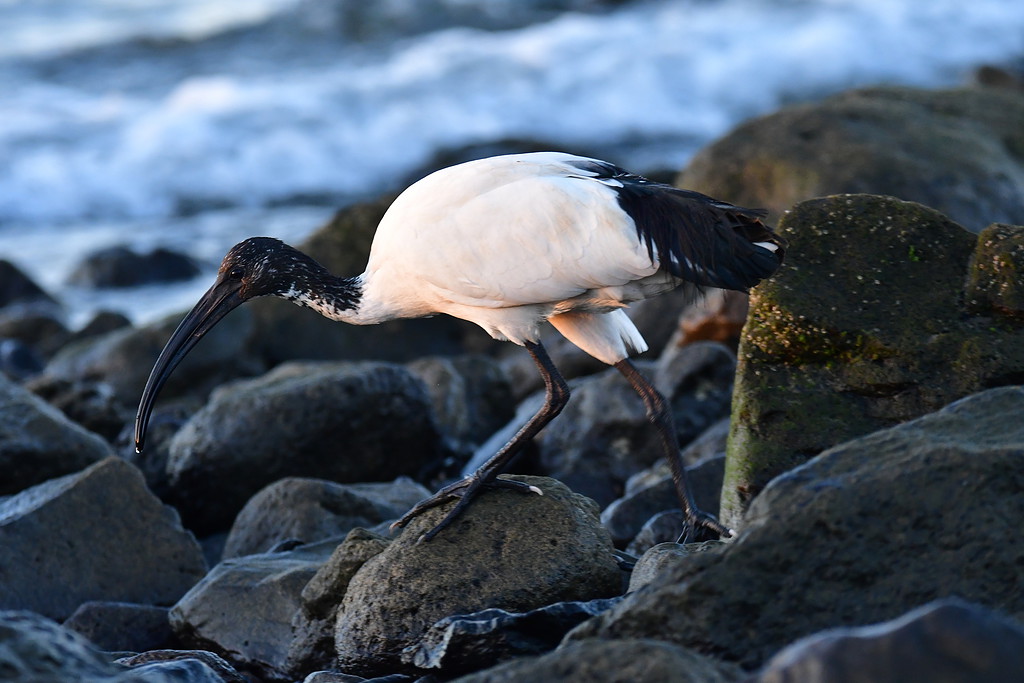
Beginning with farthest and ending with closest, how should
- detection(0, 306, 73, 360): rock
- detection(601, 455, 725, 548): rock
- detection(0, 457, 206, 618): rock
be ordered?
detection(0, 306, 73, 360): rock → detection(601, 455, 725, 548): rock → detection(0, 457, 206, 618): rock

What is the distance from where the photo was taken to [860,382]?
5.03 meters

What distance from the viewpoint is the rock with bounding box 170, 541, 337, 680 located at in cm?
540

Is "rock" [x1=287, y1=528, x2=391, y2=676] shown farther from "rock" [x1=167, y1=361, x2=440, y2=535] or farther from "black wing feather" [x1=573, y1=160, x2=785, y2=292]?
"rock" [x1=167, y1=361, x2=440, y2=535]

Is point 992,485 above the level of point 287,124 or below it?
above

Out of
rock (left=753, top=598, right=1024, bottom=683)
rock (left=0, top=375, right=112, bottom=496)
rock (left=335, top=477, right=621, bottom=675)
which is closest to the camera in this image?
rock (left=753, top=598, right=1024, bottom=683)

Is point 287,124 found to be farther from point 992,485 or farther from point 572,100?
point 992,485

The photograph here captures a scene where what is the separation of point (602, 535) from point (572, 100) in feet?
57.5

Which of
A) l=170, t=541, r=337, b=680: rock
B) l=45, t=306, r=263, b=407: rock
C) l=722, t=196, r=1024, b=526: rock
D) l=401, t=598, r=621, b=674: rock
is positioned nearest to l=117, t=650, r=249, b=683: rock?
l=170, t=541, r=337, b=680: rock

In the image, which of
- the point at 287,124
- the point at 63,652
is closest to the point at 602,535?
the point at 63,652

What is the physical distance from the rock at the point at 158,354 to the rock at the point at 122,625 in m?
4.29

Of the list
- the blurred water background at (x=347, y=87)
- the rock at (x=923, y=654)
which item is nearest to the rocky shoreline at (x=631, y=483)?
the rock at (x=923, y=654)

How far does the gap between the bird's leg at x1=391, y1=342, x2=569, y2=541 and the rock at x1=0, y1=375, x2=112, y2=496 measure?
2846 mm

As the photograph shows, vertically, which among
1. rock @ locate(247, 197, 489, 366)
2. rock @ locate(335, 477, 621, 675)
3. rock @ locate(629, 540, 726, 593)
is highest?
rock @ locate(629, 540, 726, 593)

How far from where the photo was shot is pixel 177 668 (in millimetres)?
4047
